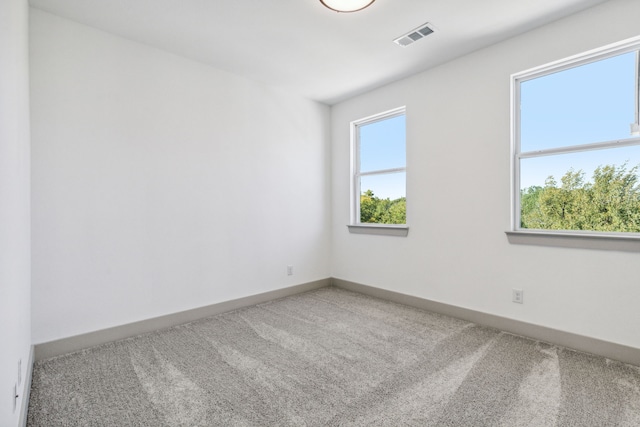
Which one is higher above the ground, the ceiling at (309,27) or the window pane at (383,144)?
the ceiling at (309,27)

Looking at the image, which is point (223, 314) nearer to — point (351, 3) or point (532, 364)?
point (532, 364)

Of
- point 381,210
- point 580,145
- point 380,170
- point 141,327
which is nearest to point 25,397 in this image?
point 141,327

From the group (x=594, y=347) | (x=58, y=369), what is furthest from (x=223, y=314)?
(x=594, y=347)

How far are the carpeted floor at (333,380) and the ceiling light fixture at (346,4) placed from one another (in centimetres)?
253

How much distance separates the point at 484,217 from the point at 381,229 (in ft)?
3.92

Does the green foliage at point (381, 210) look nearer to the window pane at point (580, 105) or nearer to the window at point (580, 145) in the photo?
the window at point (580, 145)

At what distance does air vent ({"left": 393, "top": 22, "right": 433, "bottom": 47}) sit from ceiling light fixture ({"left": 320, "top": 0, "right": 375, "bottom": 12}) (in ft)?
1.89

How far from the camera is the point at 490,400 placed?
1782mm

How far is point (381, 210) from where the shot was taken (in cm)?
396

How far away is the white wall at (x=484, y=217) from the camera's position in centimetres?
229

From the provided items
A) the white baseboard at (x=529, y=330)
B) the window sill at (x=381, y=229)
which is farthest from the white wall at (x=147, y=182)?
the white baseboard at (x=529, y=330)

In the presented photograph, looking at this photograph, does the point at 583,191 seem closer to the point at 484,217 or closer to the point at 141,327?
the point at 484,217

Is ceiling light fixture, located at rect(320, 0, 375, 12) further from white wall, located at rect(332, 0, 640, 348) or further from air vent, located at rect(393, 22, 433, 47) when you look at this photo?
white wall, located at rect(332, 0, 640, 348)

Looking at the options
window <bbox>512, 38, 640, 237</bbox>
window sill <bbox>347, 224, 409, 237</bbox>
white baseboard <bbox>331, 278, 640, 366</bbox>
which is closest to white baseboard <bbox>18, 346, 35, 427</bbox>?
white baseboard <bbox>331, 278, 640, 366</bbox>
